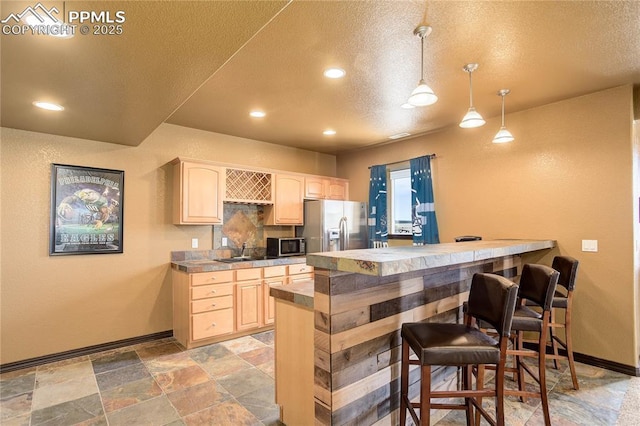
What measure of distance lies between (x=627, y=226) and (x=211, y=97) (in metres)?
4.22

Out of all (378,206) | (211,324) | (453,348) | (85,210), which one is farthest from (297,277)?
(453,348)

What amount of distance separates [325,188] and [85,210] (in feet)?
10.7

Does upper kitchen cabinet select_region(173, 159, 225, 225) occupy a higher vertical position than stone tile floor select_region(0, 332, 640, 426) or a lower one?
higher

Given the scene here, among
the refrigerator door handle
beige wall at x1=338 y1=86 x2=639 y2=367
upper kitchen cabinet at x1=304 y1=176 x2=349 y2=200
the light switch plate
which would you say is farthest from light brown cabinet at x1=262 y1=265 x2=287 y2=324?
the light switch plate

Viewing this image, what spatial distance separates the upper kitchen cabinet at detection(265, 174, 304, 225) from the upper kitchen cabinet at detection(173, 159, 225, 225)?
0.83 metres

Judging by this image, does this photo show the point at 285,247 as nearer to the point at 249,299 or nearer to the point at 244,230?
the point at 244,230

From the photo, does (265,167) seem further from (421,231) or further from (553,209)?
(553,209)

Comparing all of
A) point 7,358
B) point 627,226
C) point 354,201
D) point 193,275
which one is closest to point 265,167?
point 354,201

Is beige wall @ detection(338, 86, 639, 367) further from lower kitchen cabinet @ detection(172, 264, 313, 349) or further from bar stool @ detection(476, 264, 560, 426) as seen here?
lower kitchen cabinet @ detection(172, 264, 313, 349)

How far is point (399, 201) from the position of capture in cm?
521

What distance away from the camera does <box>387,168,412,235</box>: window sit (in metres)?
5.07

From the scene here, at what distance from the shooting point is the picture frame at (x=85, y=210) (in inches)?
135

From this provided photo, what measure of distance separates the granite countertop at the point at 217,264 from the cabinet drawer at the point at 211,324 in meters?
0.52

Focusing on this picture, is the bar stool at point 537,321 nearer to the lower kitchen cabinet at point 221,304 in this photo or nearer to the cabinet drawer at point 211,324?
the lower kitchen cabinet at point 221,304
